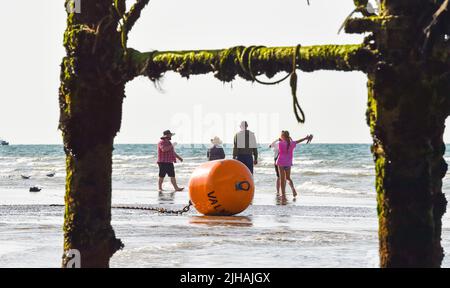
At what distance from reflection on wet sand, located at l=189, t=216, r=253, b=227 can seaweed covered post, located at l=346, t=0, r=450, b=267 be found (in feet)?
39.1

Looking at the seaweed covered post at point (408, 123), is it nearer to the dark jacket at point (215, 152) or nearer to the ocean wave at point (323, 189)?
the dark jacket at point (215, 152)

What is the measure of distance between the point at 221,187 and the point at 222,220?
0.63 meters

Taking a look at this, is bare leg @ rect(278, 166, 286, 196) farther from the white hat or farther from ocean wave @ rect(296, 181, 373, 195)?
ocean wave @ rect(296, 181, 373, 195)

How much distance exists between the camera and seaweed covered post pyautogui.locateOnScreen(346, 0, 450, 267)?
5477mm

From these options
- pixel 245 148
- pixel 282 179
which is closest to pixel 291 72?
pixel 245 148

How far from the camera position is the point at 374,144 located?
5797mm

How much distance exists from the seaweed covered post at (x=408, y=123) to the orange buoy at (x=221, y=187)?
12634mm

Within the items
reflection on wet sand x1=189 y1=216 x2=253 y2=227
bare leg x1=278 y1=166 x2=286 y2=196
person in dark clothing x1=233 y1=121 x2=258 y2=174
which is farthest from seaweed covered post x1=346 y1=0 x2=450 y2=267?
bare leg x1=278 y1=166 x2=286 y2=196

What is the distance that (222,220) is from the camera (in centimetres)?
1848

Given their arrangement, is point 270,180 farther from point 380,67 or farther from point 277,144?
point 380,67

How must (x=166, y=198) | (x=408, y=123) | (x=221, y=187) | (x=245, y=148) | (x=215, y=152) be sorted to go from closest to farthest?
(x=408, y=123) < (x=221, y=187) < (x=245, y=148) < (x=215, y=152) < (x=166, y=198)

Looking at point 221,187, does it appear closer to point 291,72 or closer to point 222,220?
point 222,220
